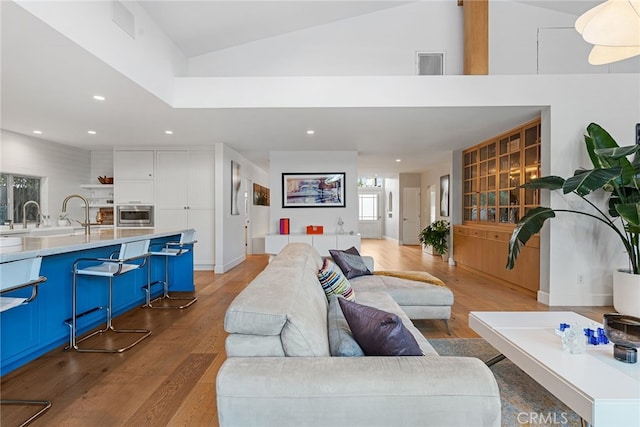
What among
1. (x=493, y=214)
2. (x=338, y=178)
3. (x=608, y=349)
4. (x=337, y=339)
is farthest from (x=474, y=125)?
(x=337, y=339)

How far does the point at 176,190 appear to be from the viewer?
6.33 metres

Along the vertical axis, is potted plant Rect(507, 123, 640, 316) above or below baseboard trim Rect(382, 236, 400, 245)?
above

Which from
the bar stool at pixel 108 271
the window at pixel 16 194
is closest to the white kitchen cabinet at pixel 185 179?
the window at pixel 16 194

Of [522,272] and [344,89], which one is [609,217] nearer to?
[522,272]

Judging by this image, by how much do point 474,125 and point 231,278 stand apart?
4.67 metres

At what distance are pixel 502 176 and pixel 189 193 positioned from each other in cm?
568

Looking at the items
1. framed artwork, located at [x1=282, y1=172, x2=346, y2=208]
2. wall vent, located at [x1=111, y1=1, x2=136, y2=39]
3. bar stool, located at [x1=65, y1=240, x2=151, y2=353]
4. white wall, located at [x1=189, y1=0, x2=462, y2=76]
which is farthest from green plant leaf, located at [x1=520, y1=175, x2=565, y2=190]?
wall vent, located at [x1=111, y1=1, x2=136, y2=39]

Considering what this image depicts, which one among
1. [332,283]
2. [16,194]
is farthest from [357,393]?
[16,194]

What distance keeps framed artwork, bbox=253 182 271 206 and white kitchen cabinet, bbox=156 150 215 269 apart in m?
3.19

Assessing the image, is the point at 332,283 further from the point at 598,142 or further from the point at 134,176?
the point at 134,176

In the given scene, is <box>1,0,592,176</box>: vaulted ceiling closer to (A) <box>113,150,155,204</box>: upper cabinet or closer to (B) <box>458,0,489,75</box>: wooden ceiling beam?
(A) <box>113,150,155,204</box>: upper cabinet

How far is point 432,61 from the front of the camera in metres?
5.31

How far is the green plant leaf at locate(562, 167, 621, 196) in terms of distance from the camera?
10.7 feet

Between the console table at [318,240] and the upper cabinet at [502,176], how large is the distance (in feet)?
8.01
